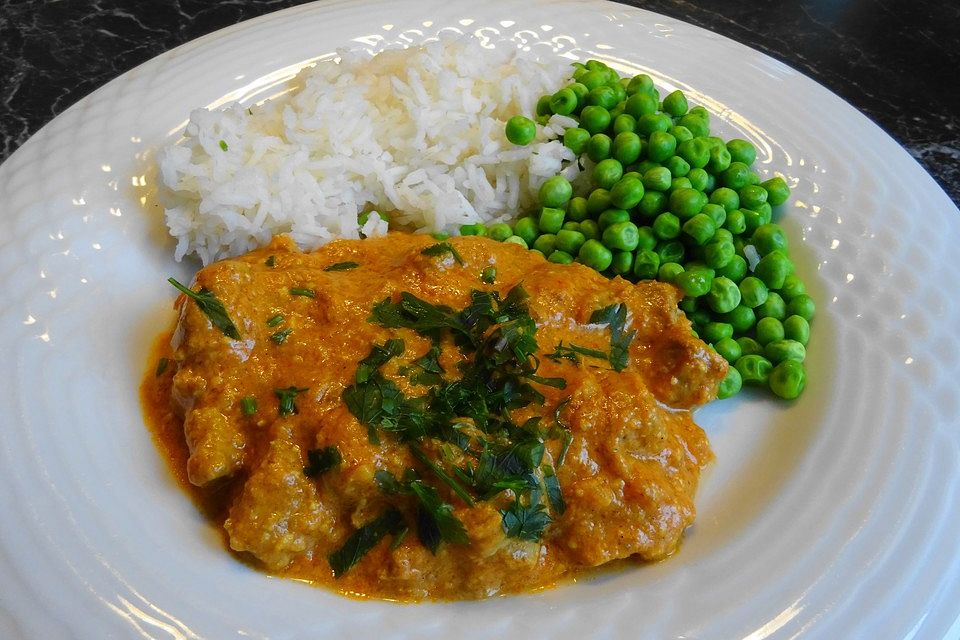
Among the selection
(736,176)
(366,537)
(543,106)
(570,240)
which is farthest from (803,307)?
(366,537)

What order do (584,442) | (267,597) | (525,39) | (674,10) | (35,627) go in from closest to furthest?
(35,627) → (267,597) → (584,442) → (525,39) → (674,10)

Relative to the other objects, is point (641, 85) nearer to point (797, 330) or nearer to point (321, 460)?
point (797, 330)

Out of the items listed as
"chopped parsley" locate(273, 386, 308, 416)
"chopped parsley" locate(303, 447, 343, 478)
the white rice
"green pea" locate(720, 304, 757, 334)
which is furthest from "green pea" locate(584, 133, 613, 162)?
"chopped parsley" locate(303, 447, 343, 478)

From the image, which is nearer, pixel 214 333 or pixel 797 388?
pixel 214 333

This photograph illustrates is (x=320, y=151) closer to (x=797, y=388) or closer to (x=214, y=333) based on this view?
(x=214, y=333)

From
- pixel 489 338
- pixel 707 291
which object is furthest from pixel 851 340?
pixel 489 338

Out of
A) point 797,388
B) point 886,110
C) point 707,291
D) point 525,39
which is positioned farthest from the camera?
point 886,110
